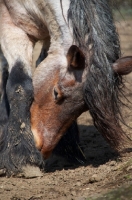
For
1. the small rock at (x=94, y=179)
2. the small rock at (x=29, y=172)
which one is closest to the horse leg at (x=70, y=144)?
the small rock at (x=29, y=172)

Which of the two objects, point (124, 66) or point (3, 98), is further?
point (3, 98)

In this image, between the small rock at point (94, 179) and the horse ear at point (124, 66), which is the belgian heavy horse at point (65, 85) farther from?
the small rock at point (94, 179)

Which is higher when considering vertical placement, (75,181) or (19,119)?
(19,119)

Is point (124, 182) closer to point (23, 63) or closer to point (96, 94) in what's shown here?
point (96, 94)

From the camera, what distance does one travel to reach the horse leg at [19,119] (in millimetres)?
4262

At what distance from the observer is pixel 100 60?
13.5ft

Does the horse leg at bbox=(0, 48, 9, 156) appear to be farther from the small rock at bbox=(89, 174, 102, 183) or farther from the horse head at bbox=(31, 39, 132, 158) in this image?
the small rock at bbox=(89, 174, 102, 183)

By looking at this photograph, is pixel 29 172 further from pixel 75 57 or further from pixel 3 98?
pixel 75 57

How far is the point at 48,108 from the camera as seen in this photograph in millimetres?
4312

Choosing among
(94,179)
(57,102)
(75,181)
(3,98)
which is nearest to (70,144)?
(3,98)

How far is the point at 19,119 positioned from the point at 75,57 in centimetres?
61

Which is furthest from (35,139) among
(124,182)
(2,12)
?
(2,12)

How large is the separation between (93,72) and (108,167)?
2.28ft

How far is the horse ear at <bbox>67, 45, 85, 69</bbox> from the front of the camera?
413 cm
